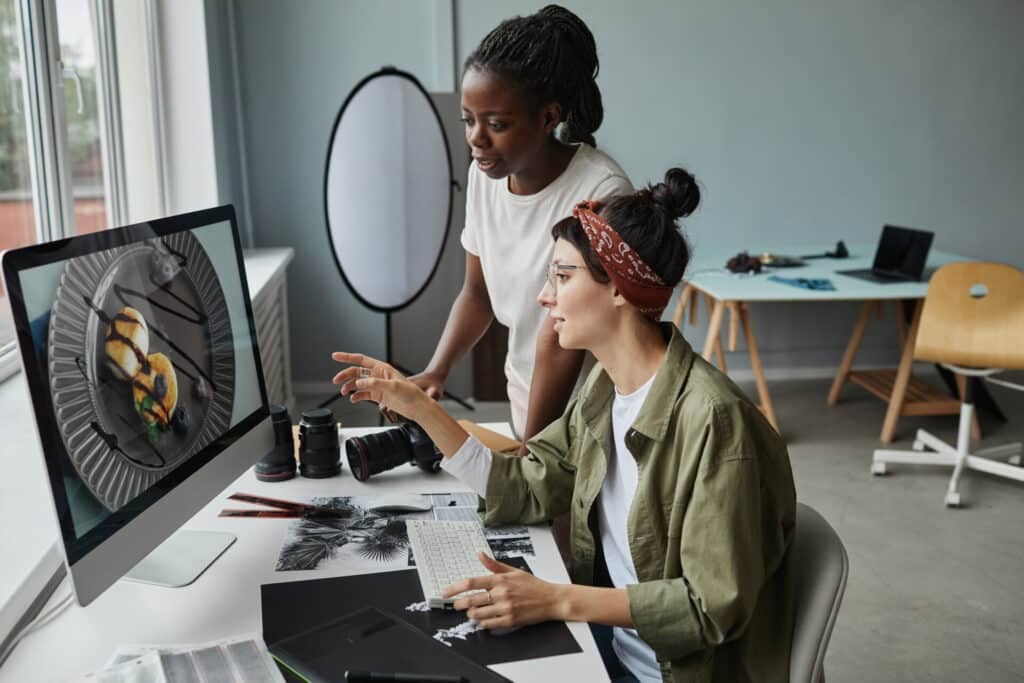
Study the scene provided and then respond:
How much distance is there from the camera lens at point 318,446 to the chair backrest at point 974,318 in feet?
8.79

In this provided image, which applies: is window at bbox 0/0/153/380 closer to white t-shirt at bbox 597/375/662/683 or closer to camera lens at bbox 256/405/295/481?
camera lens at bbox 256/405/295/481

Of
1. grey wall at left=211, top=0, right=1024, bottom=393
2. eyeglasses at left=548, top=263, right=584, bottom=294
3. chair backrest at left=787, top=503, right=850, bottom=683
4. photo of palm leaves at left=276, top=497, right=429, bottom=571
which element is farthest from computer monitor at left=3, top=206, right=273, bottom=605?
grey wall at left=211, top=0, right=1024, bottom=393

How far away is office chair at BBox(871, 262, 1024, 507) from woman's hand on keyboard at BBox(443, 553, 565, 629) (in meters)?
2.78

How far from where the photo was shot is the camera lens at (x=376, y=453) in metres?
1.72

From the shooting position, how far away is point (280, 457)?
173cm

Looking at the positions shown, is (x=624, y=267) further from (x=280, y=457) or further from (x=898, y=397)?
(x=898, y=397)

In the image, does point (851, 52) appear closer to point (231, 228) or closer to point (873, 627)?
point (873, 627)

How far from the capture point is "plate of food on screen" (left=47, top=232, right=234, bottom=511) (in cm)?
111

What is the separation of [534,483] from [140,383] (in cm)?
64

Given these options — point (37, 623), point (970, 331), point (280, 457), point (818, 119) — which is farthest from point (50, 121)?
point (818, 119)

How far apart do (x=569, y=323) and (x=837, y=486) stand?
257 centimetres

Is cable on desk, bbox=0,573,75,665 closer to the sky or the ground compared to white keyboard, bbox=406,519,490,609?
closer to the ground

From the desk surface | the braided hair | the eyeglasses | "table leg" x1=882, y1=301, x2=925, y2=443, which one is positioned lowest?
"table leg" x1=882, y1=301, x2=925, y2=443

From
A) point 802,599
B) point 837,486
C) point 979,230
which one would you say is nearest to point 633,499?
point 802,599
